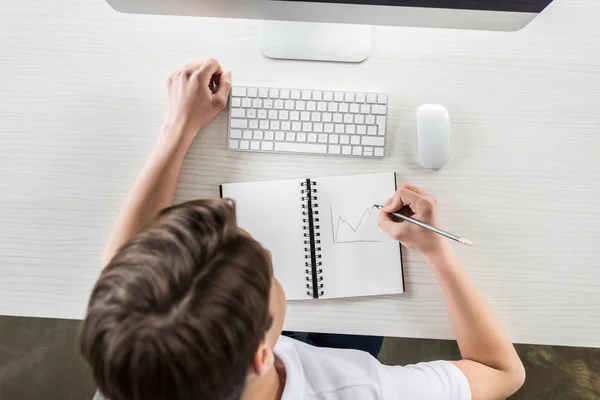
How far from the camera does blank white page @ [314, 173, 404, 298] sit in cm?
76

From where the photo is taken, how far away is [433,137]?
0.76m

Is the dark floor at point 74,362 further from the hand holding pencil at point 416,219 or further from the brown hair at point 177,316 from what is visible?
the brown hair at point 177,316

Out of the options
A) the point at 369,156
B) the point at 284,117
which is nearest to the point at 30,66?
the point at 284,117

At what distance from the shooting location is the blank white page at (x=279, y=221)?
757 millimetres

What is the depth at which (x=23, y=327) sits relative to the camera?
1.34m

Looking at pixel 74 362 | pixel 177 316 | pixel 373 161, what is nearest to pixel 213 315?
pixel 177 316

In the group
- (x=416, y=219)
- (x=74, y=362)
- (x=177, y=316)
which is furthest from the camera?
(x=74, y=362)

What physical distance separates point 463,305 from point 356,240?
0.18 metres

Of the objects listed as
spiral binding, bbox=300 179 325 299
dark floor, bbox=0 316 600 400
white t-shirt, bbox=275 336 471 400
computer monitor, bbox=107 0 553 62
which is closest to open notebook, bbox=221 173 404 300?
spiral binding, bbox=300 179 325 299

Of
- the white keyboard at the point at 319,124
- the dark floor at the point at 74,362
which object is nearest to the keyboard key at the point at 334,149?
the white keyboard at the point at 319,124

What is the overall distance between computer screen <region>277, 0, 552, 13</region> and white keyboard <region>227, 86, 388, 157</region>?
16 cm

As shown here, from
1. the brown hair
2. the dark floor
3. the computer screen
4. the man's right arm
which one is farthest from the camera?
the dark floor

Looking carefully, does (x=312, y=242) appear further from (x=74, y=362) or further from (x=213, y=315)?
(x=74, y=362)

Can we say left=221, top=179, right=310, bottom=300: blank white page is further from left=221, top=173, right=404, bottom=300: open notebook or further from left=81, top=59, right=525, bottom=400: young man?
left=81, top=59, right=525, bottom=400: young man
